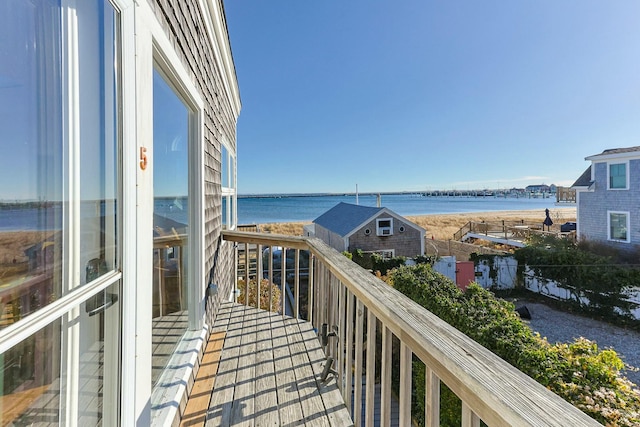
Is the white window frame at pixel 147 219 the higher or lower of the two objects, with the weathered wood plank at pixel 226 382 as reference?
higher

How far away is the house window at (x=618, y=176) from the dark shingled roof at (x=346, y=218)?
27.8 ft

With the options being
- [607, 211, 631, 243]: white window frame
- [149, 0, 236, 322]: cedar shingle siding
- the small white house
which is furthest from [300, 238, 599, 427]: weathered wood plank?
[607, 211, 631, 243]: white window frame

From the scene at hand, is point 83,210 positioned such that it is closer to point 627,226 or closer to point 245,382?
point 245,382

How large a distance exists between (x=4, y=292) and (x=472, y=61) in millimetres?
15680

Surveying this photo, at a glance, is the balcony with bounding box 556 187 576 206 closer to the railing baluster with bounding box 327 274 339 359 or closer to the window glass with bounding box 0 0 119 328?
the railing baluster with bounding box 327 274 339 359

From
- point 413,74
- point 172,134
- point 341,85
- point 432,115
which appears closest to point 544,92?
point 432,115

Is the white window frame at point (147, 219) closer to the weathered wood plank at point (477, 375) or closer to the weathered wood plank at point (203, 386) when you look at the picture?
the weathered wood plank at point (203, 386)

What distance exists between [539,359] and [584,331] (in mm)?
7107

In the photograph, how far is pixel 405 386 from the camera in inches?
39.9

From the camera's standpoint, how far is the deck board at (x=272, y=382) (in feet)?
5.48

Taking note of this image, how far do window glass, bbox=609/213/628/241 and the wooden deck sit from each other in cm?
1354

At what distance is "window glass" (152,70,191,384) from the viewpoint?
1518 mm

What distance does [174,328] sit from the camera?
1.90m

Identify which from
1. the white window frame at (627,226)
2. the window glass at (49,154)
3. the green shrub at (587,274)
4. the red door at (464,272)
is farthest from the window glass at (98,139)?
the white window frame at (627,226)
